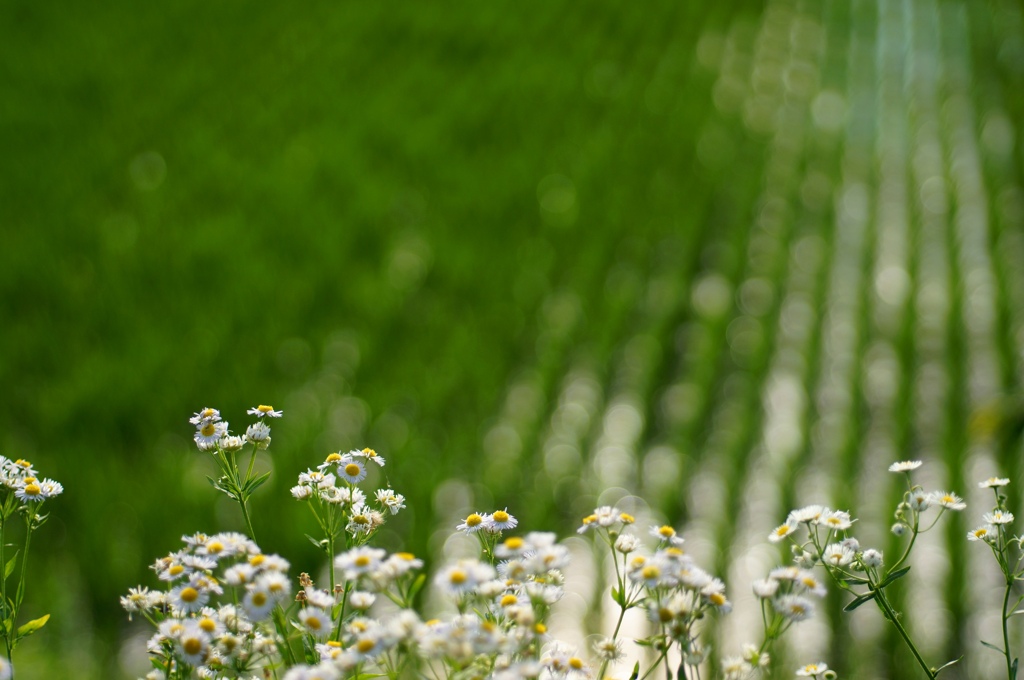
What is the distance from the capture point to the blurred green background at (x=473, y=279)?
2.29 m

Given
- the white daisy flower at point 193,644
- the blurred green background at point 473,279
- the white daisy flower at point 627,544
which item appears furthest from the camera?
the blurred green background at point 473,279

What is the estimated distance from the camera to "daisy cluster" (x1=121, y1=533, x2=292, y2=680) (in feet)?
2.07

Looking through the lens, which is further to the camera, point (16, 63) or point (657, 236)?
point (16, 63)

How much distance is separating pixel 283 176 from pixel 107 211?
2.27 feet

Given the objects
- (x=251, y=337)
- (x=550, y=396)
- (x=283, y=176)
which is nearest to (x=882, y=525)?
(x=550, y=396)

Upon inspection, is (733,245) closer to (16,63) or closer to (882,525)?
(882,525)

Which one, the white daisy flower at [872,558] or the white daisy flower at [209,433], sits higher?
the white daisy flower at [209,433]

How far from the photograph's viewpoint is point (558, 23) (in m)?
6.27

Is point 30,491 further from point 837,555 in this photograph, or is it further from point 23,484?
point 837,555

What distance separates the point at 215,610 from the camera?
70 cm

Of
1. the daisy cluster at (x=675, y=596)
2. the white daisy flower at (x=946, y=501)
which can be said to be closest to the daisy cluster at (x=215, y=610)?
the daisy cluster at (x=675, y=596)

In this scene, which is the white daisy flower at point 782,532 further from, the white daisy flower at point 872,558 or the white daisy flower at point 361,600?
the white daisy flower at point 361,600

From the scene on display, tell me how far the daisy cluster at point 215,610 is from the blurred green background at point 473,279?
44.5 inches

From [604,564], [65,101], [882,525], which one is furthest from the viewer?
[65,101]
